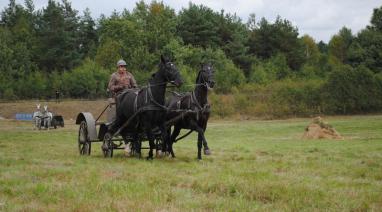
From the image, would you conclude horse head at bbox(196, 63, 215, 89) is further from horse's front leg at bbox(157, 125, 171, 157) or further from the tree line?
the tree line

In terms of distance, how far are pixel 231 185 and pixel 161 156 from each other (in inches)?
269

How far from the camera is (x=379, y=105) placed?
53562 mm

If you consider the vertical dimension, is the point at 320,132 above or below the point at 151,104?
below

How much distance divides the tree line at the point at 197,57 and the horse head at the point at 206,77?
1515 inches

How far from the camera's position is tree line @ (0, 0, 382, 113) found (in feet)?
178

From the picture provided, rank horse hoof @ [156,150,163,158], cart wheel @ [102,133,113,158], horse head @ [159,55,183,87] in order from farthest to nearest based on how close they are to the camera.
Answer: cart wheel @ [102,133,113,158]
horse hoof @ [156,150,163,158]
horse head @ [159,55,183,87]

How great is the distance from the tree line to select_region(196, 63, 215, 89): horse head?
126ft

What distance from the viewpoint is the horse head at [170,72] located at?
1399 cm

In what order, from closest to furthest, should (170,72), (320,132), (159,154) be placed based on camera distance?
(170,72) → (159,154) → (320,132)

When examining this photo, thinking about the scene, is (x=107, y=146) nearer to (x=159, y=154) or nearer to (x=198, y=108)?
(x=159, y=154)

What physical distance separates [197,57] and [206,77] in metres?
57.7

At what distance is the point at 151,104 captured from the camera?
14.2 m

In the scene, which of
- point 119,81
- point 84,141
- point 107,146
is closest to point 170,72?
point 119,81

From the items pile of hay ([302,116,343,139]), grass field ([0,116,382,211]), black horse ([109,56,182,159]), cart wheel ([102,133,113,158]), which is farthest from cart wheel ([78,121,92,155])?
pile of hay ([302,116,343,139])
